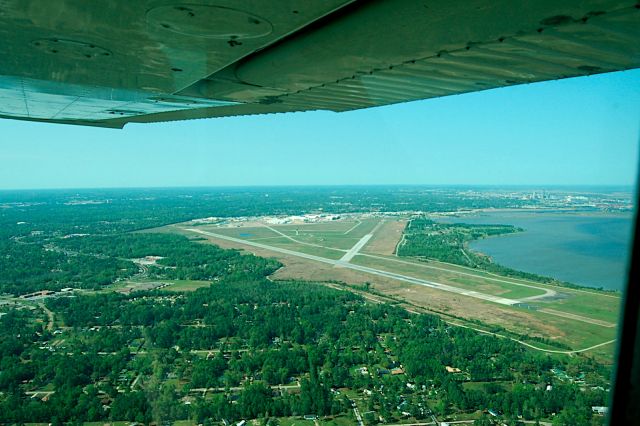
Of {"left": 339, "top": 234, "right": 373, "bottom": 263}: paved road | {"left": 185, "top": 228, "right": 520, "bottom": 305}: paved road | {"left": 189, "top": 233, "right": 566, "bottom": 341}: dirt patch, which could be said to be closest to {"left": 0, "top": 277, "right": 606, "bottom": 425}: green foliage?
{"left": 189, "top": 233, "right": 566, "bottom": 341}: dirt patch

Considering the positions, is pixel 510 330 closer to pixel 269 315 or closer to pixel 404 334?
pixel 404 334


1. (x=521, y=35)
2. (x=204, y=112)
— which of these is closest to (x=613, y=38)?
(x=521, y=35)

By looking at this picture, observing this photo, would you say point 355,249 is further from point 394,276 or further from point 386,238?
point 394,276

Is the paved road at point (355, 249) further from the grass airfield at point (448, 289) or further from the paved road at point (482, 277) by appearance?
the paved road at point (482, 277)

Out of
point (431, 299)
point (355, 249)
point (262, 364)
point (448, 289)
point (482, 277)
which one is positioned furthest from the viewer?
point (355, 249)

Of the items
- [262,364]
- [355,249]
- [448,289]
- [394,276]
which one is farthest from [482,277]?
[262,364]

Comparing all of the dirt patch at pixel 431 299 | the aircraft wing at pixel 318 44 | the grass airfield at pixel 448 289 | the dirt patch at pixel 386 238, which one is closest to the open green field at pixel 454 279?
the grass airfield at pixel 448 289
